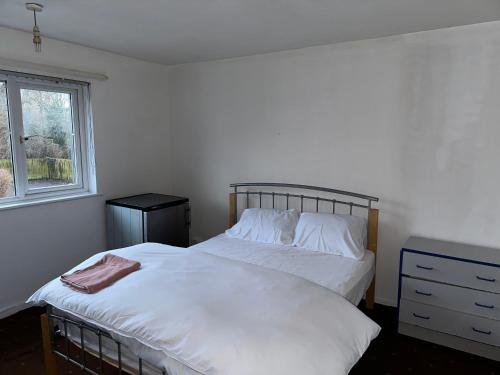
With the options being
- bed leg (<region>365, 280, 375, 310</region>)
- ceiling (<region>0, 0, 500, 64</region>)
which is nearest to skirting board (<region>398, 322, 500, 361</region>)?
bed leg (<region>365, 280, 375, 310</region>)

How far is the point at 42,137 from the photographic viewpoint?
3.20 meters

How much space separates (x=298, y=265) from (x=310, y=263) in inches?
4.1

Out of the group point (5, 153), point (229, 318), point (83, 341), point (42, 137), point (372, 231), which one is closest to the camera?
point (229, 318)

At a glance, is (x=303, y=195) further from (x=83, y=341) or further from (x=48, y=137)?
(x=48, y=137)

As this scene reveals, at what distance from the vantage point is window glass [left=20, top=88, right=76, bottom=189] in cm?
310

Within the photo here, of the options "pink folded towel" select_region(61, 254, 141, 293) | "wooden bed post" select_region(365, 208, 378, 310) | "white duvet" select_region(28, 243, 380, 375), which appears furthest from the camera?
"wooden bed post" select_region(365, 208, 378, 310)

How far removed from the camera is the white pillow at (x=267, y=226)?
320 cm

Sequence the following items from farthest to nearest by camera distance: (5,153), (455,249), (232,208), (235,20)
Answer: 1. (232,208)
2. (5,153)
3. (455,249)
4. (235,20)

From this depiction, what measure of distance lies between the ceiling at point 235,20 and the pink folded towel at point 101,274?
165 cm

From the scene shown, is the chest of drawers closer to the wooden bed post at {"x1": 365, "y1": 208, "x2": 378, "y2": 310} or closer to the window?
the wooden bed post at {"x1": 365, "y1": 208, "x2": 378, "y2": 310}

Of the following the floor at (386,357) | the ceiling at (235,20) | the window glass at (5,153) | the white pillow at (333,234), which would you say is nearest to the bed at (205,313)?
the white pillow at (333,234)

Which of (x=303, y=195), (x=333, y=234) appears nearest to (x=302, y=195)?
(x=303, y=195)

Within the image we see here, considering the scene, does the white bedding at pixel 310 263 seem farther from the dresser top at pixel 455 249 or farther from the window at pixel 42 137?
the window at pixel 42 137

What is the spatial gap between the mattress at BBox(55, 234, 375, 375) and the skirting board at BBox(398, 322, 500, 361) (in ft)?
1.47
